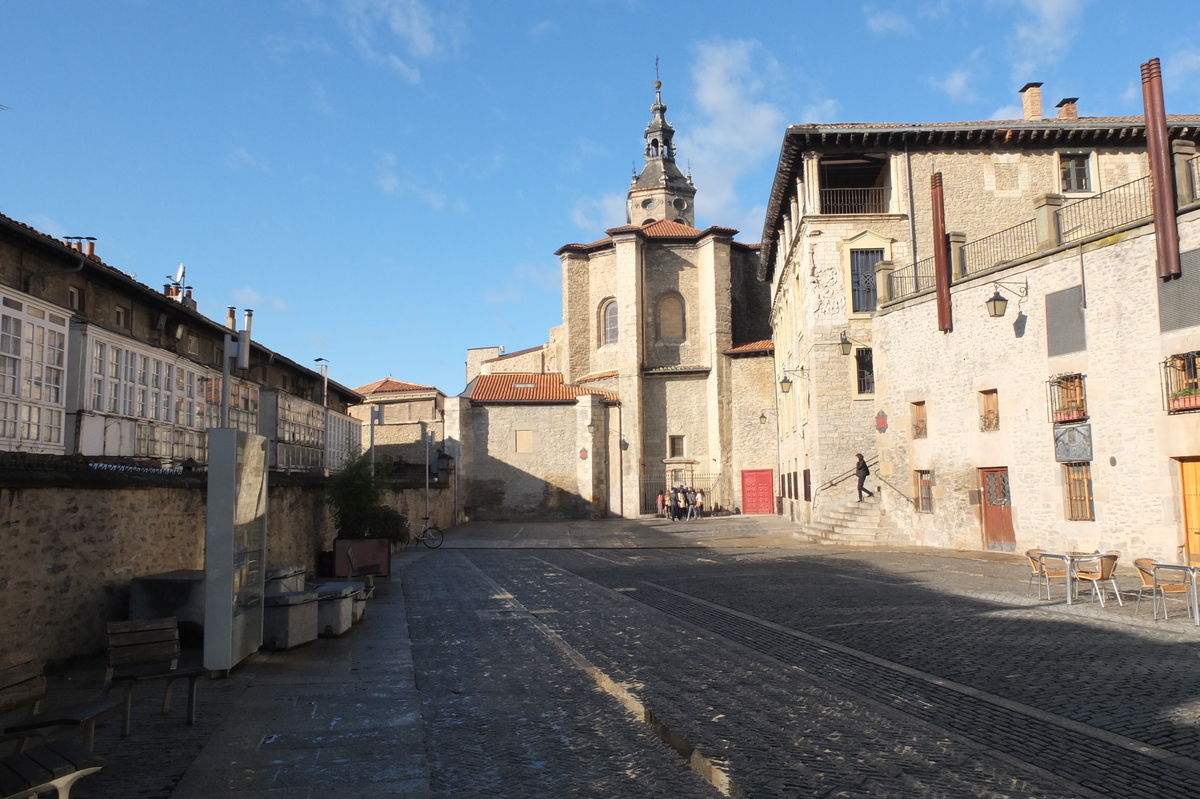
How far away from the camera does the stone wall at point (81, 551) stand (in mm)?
7664

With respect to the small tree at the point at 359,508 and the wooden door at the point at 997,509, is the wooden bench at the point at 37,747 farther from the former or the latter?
the wooden door at the point at 997,509

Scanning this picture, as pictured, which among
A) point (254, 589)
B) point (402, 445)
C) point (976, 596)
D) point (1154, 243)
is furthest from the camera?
point (402, 445)

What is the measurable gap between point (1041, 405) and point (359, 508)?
47.3 ft

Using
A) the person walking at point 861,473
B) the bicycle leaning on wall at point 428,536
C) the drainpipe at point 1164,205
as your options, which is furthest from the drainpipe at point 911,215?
the bicycle leaning on wall at point 428,536

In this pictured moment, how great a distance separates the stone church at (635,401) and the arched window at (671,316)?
0.05 metres

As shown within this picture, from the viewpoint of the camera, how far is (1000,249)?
23984 millimetres

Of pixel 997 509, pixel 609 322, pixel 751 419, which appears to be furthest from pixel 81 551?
pixel 609 322

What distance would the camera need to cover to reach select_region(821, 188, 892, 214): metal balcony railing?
95.0ft

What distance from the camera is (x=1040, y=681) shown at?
7.50 m

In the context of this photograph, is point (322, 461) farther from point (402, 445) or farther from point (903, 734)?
point (903, 734)

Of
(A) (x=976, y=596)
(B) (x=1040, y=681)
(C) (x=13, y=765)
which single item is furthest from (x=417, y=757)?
(A) (x=976, y=596)

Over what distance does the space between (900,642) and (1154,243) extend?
11683mm

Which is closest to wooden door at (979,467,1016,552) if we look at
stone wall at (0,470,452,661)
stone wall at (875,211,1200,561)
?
stone wall at (875,211,1200,561)

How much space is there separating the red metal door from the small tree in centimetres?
2794
